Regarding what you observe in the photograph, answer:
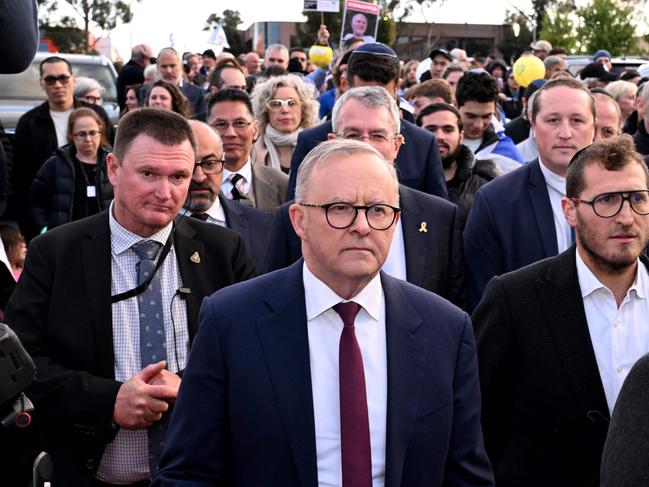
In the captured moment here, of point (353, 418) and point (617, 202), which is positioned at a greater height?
point (617, 202)

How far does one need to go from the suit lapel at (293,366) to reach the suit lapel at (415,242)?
1.73 m

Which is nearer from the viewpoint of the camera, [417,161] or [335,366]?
[335,366]

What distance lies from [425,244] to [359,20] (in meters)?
9.05

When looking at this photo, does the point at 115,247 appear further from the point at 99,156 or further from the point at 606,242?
the point at 99,156

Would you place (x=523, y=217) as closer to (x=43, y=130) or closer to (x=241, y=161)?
(x=241, y=161)

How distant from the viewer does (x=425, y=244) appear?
4.74m

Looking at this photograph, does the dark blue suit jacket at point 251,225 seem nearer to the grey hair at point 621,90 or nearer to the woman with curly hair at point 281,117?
the woman with curly hair at point 281,117

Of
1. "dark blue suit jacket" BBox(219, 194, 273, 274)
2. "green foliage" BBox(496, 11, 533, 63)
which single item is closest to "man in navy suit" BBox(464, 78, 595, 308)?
"dark blue suit jacket" BBox(219, 194, 273, 274)

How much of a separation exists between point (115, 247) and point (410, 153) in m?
2.32

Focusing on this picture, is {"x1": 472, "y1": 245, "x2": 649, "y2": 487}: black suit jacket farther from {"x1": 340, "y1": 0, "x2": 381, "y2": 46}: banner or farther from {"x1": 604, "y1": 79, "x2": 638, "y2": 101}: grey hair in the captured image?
{"x1": 340, "y1": 0, "x2": 381, "y2": 46}: banner

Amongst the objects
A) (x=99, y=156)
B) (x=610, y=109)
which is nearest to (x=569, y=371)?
(x=610, y=109)

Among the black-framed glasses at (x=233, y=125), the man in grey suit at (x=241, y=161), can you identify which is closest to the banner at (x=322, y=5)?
the man in grey suit at (x=241, y=161)

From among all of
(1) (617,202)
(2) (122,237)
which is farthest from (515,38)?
(2) (122,237)

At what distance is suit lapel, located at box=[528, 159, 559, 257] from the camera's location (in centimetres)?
472
